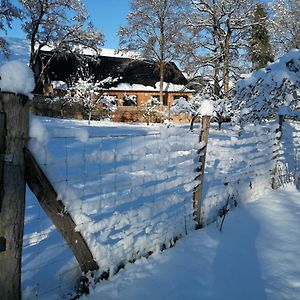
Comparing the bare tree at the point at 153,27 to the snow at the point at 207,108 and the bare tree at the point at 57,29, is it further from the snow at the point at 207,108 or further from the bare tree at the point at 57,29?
the snow at the point at 207,108

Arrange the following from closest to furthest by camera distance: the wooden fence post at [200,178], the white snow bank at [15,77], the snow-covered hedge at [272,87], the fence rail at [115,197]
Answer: the white snow bank at [15,77]
the fence rail at [115,197]
the wooden fence post at [200,178]
the snow-covered hedge at [272,87]

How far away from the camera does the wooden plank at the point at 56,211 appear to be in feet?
7.76

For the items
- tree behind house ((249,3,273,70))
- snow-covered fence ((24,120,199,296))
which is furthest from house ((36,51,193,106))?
snow-covered fence ((24,120,199,296))

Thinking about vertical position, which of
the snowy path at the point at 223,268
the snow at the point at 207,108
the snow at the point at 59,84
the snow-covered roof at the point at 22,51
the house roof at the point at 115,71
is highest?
the snow-covered roof at the point at 22,51

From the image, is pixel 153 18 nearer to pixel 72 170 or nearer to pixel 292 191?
pixel 292 191

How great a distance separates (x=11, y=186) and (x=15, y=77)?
0.68 meters

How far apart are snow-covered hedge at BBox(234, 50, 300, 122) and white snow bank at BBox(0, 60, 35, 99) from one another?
596 centimetres

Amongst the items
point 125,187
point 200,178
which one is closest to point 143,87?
point 200,178

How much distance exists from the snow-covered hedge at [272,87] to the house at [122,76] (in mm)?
25195

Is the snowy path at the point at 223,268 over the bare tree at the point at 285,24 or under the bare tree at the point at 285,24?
under

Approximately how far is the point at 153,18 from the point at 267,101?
1022 inches

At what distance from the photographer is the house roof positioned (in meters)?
34.3

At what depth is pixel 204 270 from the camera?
→ 3.57 meters

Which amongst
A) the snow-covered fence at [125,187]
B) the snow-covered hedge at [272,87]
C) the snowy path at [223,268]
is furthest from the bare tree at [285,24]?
the snow-covered fence at [125,187]
